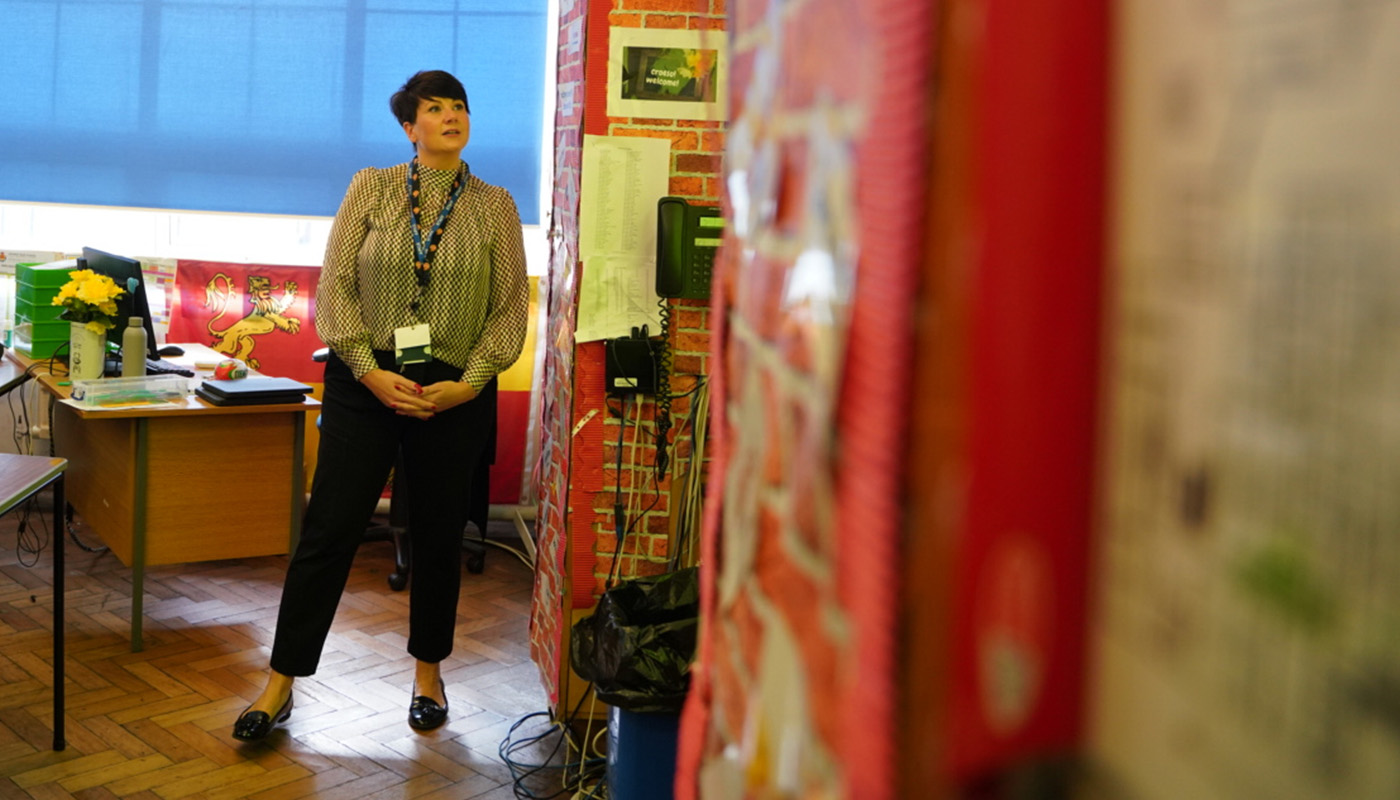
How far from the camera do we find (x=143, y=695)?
3.35 meters

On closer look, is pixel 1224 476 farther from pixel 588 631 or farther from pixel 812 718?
pixel 588 631

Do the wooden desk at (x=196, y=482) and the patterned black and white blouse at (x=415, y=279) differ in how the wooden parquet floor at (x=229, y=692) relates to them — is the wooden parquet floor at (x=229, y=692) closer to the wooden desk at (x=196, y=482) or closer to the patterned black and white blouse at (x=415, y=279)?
the wooden desk at (x=196, y=482)

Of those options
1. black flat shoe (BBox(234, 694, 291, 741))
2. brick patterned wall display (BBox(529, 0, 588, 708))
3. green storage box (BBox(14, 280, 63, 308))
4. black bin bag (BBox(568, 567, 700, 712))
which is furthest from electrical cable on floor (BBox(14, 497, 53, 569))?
black bin bag (BBox(568, 567, 700, 712))

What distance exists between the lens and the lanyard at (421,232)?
2.92 meters

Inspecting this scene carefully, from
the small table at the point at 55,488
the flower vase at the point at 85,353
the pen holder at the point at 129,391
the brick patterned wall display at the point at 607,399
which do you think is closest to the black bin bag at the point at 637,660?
the brick patterned wall display at the point at 607,399

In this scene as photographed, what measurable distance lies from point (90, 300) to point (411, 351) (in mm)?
1575

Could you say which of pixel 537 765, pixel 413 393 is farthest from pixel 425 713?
pixel 413 393

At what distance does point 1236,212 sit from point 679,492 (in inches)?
104

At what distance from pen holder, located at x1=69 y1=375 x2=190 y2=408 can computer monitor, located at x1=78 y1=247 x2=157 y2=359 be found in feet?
1.12

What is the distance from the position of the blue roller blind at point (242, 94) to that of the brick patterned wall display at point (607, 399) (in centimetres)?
211

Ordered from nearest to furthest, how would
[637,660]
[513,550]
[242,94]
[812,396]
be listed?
[812,396] → [637,660] → [513,550] → [242,94]

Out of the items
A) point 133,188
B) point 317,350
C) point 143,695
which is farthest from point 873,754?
point 133,188

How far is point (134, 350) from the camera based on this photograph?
384 centimetres

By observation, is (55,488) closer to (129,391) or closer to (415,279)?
(129,391)
